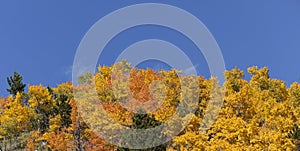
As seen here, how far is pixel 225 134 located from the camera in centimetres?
3931

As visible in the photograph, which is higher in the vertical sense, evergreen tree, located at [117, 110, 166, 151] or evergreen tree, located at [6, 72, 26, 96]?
evergreen tree, located at [6, 72, 26, 96]

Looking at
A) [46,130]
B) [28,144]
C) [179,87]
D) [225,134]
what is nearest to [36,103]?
[46,130]

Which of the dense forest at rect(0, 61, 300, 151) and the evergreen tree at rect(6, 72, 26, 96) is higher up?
the evergreen tree at rect(6, 72, 26, 96)

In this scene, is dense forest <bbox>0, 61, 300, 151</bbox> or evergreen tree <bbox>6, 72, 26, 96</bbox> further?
evergreen tree <bbox>6, 72, 26, 96</bbox>

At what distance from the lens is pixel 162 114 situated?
4869cm

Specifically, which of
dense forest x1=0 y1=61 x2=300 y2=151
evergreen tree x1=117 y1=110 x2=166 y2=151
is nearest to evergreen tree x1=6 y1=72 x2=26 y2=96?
dense forest x1=0 y1=61 x2=300 y2=151

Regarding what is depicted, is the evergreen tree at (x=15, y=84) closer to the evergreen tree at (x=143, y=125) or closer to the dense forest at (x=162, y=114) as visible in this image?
the dense forest at (x=162, y=114)

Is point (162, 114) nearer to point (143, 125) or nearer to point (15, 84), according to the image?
point (143, 125)

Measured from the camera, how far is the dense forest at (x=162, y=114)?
40.2 metres

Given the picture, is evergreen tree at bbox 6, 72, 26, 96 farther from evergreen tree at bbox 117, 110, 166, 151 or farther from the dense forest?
evergreen tree at bbox 117, 110, 166, 151

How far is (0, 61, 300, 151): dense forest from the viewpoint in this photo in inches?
1582

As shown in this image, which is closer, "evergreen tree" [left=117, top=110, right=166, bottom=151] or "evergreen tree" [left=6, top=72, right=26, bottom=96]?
"evergreen tree" [left=117, top=110, right=166, bottom=151]

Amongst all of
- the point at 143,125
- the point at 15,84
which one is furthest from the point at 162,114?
the point at 15,84

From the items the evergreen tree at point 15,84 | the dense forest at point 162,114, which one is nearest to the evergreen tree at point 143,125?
the dense forest at point 162,114
